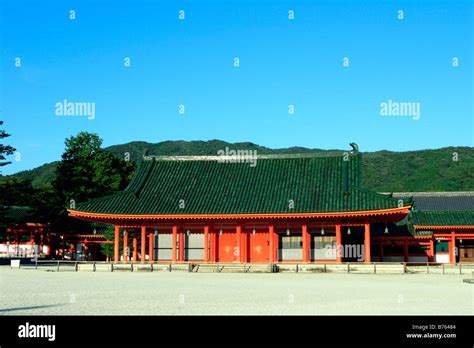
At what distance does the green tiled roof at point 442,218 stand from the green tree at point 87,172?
32.6 metres

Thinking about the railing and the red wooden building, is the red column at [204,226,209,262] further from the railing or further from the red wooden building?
the railing

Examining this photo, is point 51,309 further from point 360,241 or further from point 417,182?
point 417,182

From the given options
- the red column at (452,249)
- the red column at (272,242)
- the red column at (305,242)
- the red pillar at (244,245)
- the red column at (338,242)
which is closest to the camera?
the red column at (338,242)

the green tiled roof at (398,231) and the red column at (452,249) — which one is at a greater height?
the green tiled roof at (398,231)

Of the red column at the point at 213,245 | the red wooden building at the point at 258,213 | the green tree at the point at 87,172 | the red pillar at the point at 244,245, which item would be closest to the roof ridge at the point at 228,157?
the red wooden building at the point at 258,213

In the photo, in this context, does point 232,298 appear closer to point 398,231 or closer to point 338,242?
point 338,242

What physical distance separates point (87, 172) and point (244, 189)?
98.4 ft

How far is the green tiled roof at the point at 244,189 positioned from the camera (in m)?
40.3

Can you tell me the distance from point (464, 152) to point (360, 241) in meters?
144

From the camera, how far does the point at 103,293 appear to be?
73.7ft

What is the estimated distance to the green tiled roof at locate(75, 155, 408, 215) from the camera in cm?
4034

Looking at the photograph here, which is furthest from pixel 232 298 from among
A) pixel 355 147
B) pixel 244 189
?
pixel 355 147

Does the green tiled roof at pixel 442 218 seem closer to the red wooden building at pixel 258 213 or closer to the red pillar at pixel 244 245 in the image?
the red wooden building at pixel 258 213
